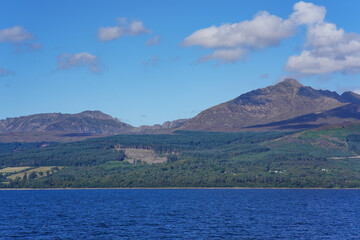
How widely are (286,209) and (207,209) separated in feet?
94.9

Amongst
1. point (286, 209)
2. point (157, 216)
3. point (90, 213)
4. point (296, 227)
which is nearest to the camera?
point (296, 227)

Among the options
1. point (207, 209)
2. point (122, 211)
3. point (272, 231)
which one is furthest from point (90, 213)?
point (272, 231)

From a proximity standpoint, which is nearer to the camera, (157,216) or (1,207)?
(157,216)

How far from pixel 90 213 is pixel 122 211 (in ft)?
38.7

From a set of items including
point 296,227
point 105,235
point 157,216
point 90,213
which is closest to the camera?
point 105,235

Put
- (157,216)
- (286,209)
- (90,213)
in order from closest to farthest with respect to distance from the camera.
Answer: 1. (157,216)
2. (90,213)
3. (286,209)

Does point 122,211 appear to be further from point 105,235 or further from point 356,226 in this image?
point 356,226

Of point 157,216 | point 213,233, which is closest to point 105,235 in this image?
point 213,233

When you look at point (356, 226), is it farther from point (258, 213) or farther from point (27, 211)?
point (27, 211)

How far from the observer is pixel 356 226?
13062cm

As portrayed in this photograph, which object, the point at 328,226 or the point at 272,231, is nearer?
the point at 272,231

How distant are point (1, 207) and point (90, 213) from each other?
4719 centimetres

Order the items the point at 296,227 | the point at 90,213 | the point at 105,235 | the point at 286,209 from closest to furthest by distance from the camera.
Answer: the point at 105,235 → the point at 296,227 → the point at 90,213 → the point at 286,209

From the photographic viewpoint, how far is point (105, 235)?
114m
